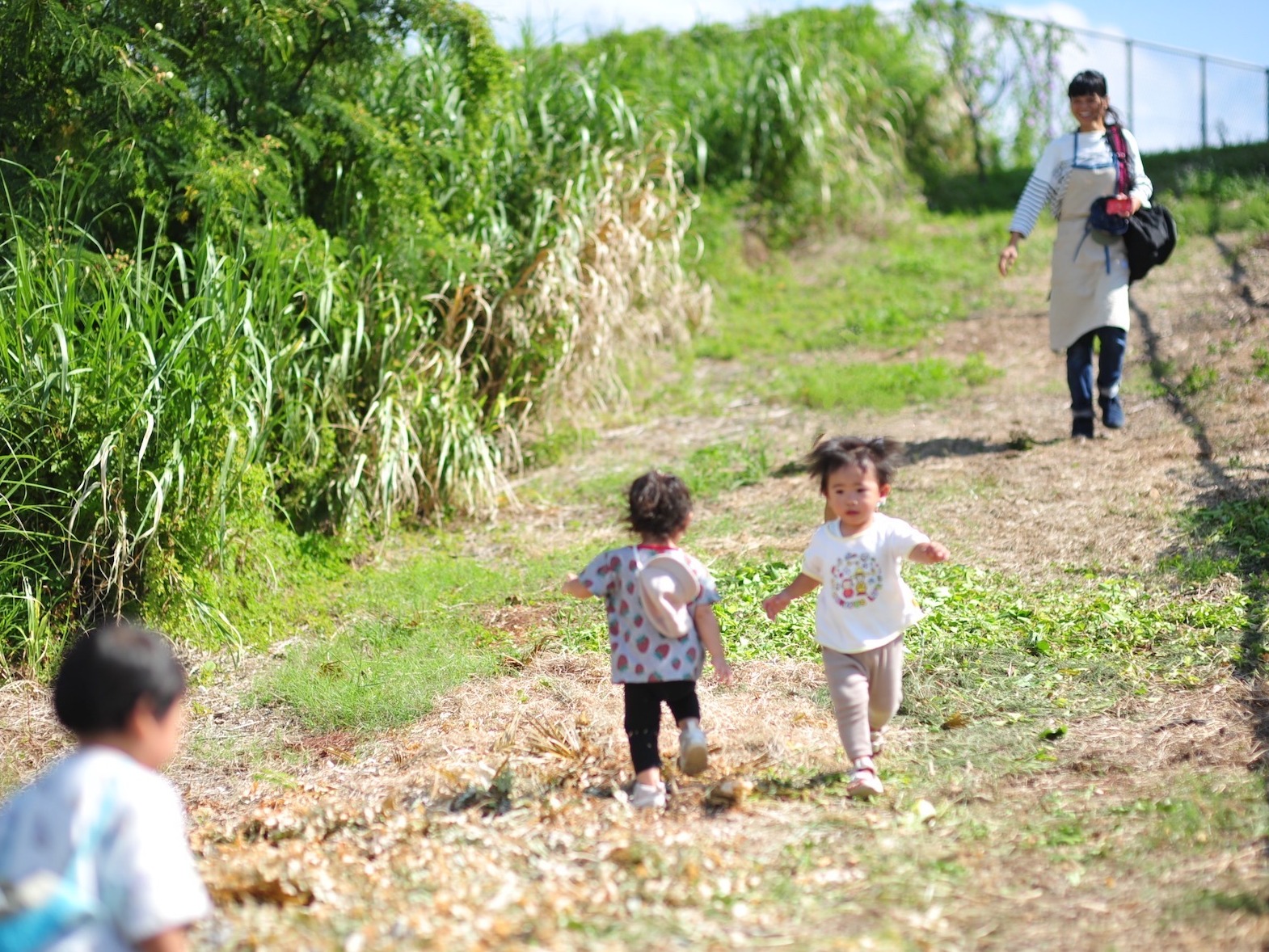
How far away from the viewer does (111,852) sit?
2328 millimetres

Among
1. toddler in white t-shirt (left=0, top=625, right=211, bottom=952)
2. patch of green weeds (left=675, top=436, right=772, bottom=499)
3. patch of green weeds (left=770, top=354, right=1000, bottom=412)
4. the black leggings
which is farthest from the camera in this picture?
patch of green weeds (left=770, top=354, right=1000, bottom=412)

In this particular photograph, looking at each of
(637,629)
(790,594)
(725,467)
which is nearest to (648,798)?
(637,629)

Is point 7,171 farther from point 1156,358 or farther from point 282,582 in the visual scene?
point 1156,358

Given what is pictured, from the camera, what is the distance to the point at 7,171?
20.6 ft

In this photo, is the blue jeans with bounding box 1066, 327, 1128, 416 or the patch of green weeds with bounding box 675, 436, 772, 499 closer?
the blue jeans with bounding box 1066, 327, 1128, 416

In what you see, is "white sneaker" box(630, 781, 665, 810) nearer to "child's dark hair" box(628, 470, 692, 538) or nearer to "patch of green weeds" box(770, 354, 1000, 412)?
"child's dark hair" box(628, 470, 692, 538)

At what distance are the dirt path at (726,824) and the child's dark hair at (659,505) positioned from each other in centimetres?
81

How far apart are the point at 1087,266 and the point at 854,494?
4303 mm

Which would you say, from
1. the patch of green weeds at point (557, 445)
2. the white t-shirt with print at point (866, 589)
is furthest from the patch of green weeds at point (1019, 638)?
the patch of green weeds at point (557, 445)

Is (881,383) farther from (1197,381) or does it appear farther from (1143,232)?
(1143,232)

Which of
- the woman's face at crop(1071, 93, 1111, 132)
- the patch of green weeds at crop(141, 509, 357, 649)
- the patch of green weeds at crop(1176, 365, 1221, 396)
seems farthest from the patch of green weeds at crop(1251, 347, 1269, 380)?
the patch of green weeds at crop(141, 509, 357, 649)

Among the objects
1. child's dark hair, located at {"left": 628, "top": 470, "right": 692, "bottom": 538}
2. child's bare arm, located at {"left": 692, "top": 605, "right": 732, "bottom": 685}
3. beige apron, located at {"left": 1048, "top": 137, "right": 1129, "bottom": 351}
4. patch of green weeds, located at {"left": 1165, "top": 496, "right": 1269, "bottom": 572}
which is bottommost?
patch of green weeds, located at {"left": 1165, "top": 496, "right": 1269, "bottom": 572}

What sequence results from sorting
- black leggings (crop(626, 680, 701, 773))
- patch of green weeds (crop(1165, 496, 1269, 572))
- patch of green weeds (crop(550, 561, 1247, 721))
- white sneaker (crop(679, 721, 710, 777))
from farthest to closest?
1. patch of green weeds (crop(1165, 496, 1269, 572))
2. patch of green weeds (crop(550, 561, 1247, 721))
3. black leggings (crop(626, 680, 701, 773))
4. white sneaker (crop(679, 721, 710, 777))

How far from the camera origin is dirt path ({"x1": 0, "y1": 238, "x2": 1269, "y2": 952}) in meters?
2.98
